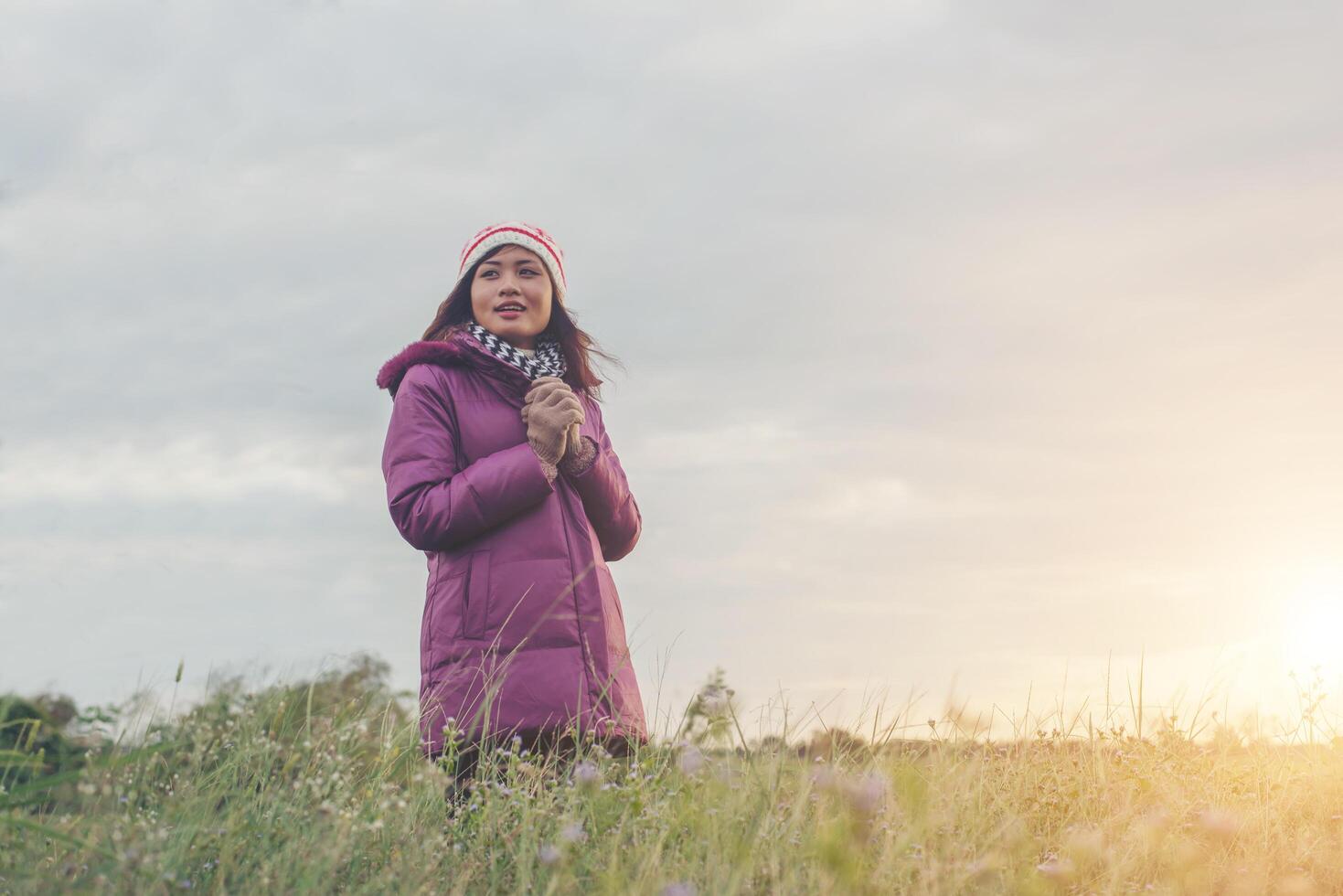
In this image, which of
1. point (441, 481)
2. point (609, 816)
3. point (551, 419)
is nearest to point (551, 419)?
point (551, 419)

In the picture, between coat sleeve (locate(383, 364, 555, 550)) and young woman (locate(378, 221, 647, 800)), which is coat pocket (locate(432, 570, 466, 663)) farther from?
coat sleeve (locate(383, 364, 555, 550))

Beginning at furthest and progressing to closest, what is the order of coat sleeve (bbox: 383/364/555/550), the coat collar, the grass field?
the coat collar
coat sleeve (bbox: 383/364/555/550)
the grass field

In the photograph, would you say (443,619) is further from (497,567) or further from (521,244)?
(521,244)

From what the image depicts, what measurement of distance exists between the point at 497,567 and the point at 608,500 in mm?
605

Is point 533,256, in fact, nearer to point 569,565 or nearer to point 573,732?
point 569,565

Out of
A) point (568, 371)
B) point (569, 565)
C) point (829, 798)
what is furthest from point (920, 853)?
point (568, 371)

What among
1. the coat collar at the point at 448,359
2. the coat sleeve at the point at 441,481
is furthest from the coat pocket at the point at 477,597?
the coat collar at the point at 448,359

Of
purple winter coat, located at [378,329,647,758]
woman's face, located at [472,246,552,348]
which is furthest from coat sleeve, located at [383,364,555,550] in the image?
woman's face, located at [472,246,552,348]

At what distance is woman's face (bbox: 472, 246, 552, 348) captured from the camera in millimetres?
4855

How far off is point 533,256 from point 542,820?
2.46 metres

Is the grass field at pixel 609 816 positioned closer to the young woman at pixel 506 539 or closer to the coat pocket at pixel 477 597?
the young woman at pixel 506 539

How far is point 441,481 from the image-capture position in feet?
14.2

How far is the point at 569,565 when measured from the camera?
4410 millimetres

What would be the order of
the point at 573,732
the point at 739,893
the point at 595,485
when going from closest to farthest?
the point at 739,893 → the point at 573,732 → the point at 595,485
